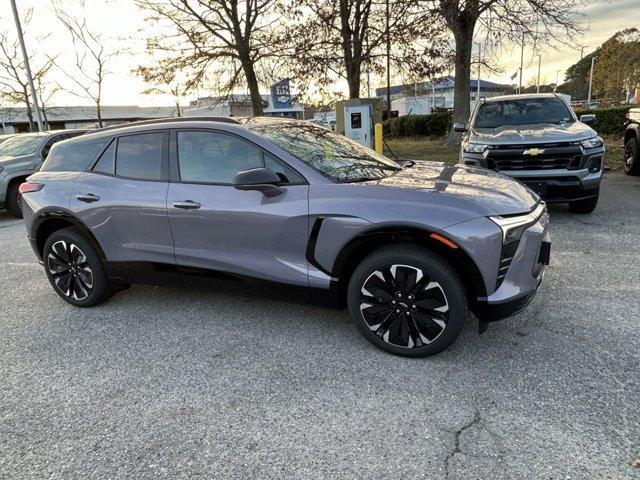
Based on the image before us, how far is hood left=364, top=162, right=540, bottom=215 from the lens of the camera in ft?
9.61

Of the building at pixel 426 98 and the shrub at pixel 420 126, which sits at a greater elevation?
the building at pixel 426 98

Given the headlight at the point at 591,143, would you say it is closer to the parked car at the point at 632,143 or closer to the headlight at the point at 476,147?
the headlight at the point at 476,147

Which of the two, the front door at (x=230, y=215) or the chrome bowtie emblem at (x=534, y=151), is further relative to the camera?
the chrome bowtie emblem at (x=534, y=151)

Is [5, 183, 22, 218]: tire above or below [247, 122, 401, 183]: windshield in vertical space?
below

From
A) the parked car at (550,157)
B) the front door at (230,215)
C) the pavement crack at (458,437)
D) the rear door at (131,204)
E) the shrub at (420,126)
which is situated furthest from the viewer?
the shrub at (420,126)

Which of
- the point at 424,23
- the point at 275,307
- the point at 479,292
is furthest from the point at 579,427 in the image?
the point at 424,23

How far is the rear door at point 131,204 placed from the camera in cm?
363

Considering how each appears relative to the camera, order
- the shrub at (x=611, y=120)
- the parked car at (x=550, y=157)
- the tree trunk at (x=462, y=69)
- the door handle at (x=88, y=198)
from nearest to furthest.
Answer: the door handle at (x=88, y=198) < the parked car at (x=550, y=157) < the tree trunk at (x=462, y=69) < the shrub at (x=611, y=120)

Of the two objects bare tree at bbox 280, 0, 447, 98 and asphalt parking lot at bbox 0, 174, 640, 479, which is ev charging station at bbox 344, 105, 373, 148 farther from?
asphalt parking lot at bbox 0, 174, 640, 479

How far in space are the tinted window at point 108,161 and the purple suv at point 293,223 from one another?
0.01 m

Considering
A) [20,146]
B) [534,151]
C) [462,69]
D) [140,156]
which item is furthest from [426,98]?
[140,156]

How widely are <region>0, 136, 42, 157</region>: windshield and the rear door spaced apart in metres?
6.74

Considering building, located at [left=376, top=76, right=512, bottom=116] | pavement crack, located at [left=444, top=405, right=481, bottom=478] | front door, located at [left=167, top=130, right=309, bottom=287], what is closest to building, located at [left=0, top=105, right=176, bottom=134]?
building, located at [left=376, top=76, right=512, bottom=116]

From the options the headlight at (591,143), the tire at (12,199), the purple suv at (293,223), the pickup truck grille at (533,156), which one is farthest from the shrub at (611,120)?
the tire at (12,199)
